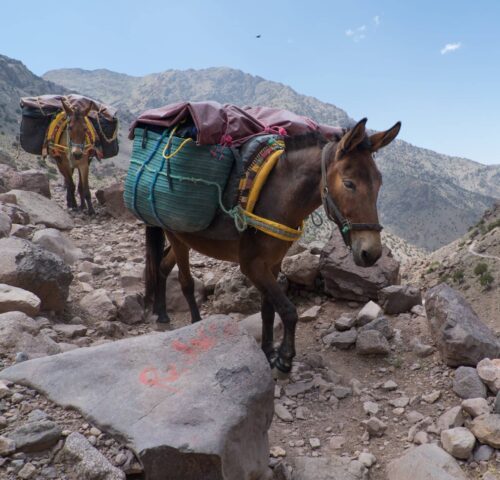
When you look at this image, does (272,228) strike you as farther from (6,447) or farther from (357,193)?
(6,447)

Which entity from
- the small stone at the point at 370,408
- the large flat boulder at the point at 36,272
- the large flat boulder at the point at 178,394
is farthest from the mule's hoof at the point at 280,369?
the large flat boulder at the point at 36,272

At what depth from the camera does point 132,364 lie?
8.80 feet

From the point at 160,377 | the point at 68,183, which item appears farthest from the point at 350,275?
the point at 68,183

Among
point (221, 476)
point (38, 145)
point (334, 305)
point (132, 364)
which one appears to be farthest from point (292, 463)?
point (38, 145)

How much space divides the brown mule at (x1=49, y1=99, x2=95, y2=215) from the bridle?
7.61m

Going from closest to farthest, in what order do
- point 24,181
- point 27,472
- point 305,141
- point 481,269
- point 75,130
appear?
point 27,472 → point 305,141 → point 481,269 → point 75,130 → point 24,181

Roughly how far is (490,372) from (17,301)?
4079 millimetres

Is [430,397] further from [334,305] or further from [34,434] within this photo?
[34,434]

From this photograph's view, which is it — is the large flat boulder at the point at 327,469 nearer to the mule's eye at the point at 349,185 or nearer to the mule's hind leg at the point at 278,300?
the mule's hind leg at the point at 278,300

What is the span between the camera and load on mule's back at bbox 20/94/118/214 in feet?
32.2

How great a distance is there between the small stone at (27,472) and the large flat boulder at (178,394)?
0.35 metres

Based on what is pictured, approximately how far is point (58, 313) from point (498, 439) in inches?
172

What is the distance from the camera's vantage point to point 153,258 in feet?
18.5

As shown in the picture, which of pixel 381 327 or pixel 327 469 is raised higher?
pixel 381 327
